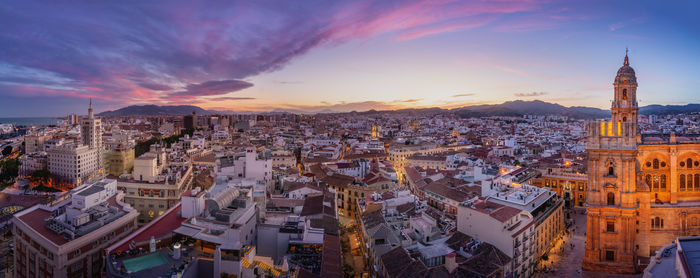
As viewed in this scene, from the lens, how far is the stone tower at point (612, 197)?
18.4 metres

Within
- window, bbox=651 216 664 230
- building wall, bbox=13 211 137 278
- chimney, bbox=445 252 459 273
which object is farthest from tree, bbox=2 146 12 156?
window, bbox=651 216 664 230

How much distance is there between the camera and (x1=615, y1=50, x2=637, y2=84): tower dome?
1988 cm

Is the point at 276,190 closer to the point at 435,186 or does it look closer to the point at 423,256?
the point at 435,186

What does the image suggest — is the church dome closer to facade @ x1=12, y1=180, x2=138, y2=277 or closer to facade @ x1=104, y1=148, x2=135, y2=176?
facade @ x1=12, y1=180, x2=138, y2=277

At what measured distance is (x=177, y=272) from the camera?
447 inches

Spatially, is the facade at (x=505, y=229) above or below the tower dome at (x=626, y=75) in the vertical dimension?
below

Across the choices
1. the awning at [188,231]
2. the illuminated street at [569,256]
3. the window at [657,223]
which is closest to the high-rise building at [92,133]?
the awning at [188,231]

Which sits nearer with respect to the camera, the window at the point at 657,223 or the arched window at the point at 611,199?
the arched window at the point at 611,199

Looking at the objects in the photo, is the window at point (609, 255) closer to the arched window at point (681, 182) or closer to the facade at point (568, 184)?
the arched window at point (681, 182)

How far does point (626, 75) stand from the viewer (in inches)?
785

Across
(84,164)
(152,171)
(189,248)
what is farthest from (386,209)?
(84,164)

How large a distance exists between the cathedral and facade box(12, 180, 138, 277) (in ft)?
67.5

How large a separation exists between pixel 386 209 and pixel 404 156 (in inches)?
966

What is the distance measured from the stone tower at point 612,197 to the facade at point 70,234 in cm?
2047
